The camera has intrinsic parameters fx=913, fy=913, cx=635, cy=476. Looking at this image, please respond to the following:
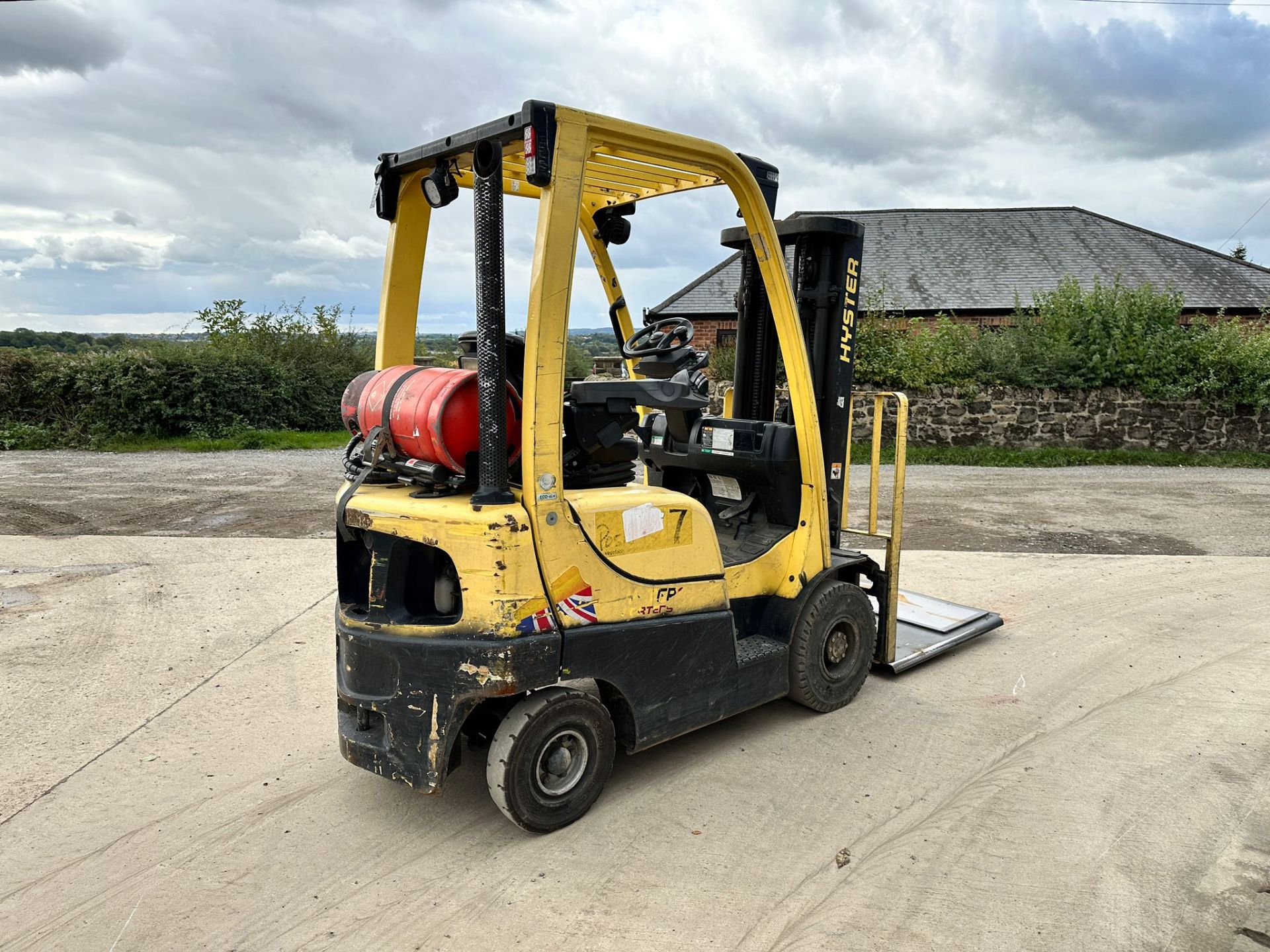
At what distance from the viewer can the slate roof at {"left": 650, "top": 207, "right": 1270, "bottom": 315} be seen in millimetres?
21734

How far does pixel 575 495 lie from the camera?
359cm

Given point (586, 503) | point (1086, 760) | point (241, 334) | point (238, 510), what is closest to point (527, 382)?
point (586, 503)

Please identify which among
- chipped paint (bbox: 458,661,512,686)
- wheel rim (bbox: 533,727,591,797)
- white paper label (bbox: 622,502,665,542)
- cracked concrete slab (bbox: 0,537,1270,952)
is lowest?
cracked concrete slab (bbox: 0,537,1270,952)

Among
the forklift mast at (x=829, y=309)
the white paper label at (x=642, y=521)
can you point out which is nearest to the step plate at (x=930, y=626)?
the forklift mast at (x=829, y=309)

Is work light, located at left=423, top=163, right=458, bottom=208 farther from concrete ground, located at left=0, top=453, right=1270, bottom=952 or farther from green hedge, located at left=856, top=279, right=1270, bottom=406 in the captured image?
green hedge, located at left=856, top=279, right=1270, bottom=406

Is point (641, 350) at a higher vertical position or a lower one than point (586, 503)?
higher

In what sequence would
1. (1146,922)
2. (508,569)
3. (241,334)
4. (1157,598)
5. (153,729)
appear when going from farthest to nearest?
(241,334), (1157,598), (153,729), (508,569), (1146,922)

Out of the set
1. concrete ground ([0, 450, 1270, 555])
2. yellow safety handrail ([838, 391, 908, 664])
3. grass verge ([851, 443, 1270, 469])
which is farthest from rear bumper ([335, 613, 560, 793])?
grass verge ([851, 443, 1270, 469])

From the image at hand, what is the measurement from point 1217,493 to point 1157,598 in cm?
644

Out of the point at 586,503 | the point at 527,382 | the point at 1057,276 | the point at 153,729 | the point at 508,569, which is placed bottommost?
the point at 153,729

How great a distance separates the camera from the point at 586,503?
11.6 feet

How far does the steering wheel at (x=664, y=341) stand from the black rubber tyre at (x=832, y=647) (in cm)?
144

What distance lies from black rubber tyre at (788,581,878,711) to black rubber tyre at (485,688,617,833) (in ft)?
3.92

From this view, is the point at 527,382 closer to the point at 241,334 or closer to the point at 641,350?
the point at 641,350
